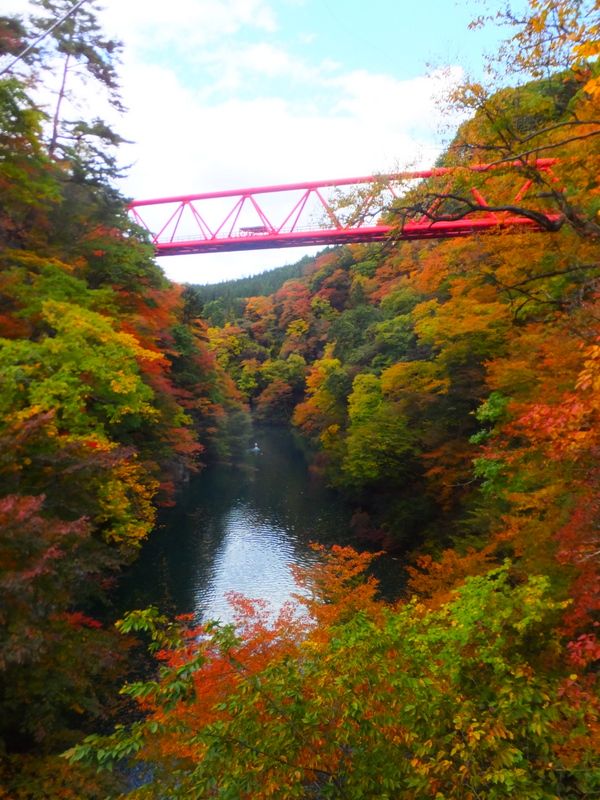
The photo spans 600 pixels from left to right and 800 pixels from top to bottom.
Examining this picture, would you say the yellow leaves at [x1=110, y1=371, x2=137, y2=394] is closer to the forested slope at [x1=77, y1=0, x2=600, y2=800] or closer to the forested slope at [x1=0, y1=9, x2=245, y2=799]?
the forested slope at [x1=0, y1=9, x2=245, y2=799]

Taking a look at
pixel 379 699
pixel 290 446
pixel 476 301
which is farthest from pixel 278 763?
pixel 290 446

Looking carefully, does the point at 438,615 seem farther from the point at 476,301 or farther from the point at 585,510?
the point at 476,301

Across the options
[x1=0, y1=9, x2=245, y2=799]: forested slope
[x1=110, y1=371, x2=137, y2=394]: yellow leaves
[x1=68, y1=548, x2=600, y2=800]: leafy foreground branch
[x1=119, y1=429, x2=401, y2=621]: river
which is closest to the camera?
[x1=68, y1=548, x2=600, y2=800]: leafy foreground branch

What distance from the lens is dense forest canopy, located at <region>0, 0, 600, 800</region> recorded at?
3.28 meters

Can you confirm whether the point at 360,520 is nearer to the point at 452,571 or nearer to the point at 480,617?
the point at 452,571

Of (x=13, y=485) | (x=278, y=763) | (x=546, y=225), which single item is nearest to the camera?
(x=278, y=763)

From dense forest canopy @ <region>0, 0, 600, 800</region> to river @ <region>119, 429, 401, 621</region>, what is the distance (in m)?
1.79

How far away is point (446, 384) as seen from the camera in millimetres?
16266

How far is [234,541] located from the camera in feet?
65.6

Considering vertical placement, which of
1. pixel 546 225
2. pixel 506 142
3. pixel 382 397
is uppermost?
pixel 506 142

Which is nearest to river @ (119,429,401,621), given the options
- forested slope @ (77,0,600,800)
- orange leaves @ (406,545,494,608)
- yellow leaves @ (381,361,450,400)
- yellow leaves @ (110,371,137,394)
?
forested slope @ (77,0,600,800)

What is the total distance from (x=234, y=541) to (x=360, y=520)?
5139 mm

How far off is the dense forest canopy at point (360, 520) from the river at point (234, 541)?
1.79m

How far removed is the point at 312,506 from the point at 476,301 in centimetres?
1349
